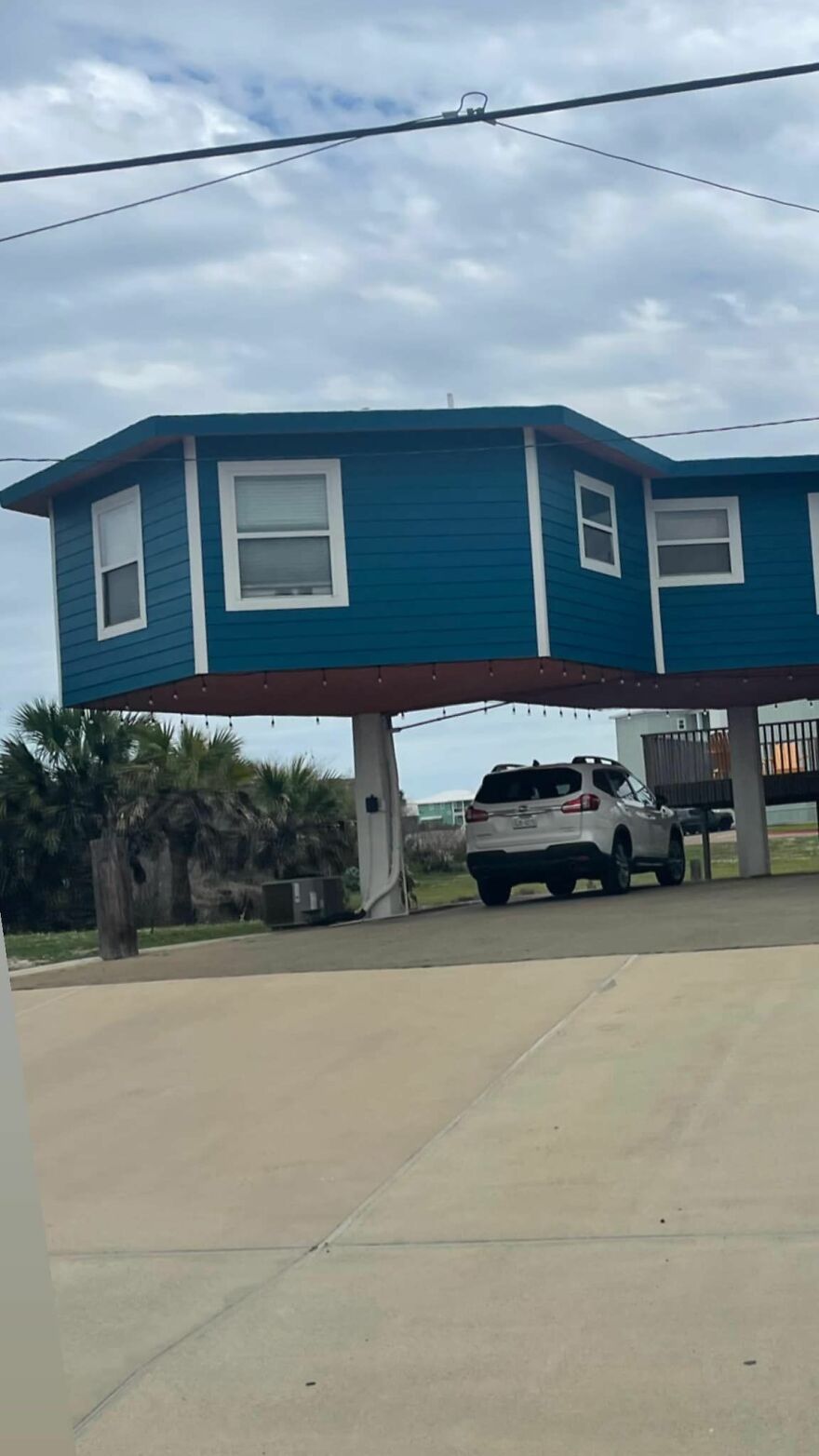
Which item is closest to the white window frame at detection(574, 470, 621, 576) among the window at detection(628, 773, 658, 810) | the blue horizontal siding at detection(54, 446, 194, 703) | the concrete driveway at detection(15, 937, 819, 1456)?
the window at detection(628, 773, 658, 810)

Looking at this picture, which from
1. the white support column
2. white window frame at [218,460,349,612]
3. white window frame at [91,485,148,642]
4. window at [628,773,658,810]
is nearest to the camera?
the white support column

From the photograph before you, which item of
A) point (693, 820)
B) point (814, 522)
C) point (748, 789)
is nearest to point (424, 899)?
point (693, 820)

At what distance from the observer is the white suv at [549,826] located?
18641 mm

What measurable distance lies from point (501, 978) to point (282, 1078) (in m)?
2.46

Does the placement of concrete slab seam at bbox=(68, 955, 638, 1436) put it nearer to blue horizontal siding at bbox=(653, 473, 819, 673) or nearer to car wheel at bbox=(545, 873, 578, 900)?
blue horizontal siding at bbox=(653, 473, 819, 673)

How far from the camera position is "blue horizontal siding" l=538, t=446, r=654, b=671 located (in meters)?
17.7

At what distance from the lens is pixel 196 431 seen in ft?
53.4

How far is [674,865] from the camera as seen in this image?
22.0 m

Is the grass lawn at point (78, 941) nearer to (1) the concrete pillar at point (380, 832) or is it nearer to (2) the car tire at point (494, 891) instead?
(1) the concrete pillar at point (380, 832)

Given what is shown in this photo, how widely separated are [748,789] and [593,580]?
23.4ft

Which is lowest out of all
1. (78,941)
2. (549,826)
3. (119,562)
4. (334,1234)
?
(334,1234)

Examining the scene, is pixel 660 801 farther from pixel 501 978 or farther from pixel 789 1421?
pixel 789 1421

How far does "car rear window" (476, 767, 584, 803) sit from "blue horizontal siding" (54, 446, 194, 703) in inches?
159

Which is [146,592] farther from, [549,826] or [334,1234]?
[334,1234]
